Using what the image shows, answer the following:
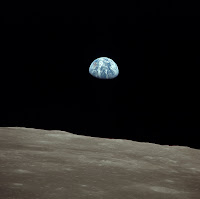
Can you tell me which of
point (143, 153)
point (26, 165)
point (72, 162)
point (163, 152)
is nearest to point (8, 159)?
point (26, 165)

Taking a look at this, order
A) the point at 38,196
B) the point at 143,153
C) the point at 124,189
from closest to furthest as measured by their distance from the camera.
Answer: the point at 38,196 → the point at 124,189 → the point at 143,153

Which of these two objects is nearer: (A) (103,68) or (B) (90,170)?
(B) (90,170)

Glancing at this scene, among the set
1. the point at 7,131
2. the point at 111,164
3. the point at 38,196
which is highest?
the point at 7,131

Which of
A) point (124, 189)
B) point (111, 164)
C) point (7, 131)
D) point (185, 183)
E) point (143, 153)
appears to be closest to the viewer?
point (124, 189)

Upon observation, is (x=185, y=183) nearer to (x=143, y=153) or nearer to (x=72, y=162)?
(x=72, y=162)

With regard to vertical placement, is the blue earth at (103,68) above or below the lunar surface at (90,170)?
above
